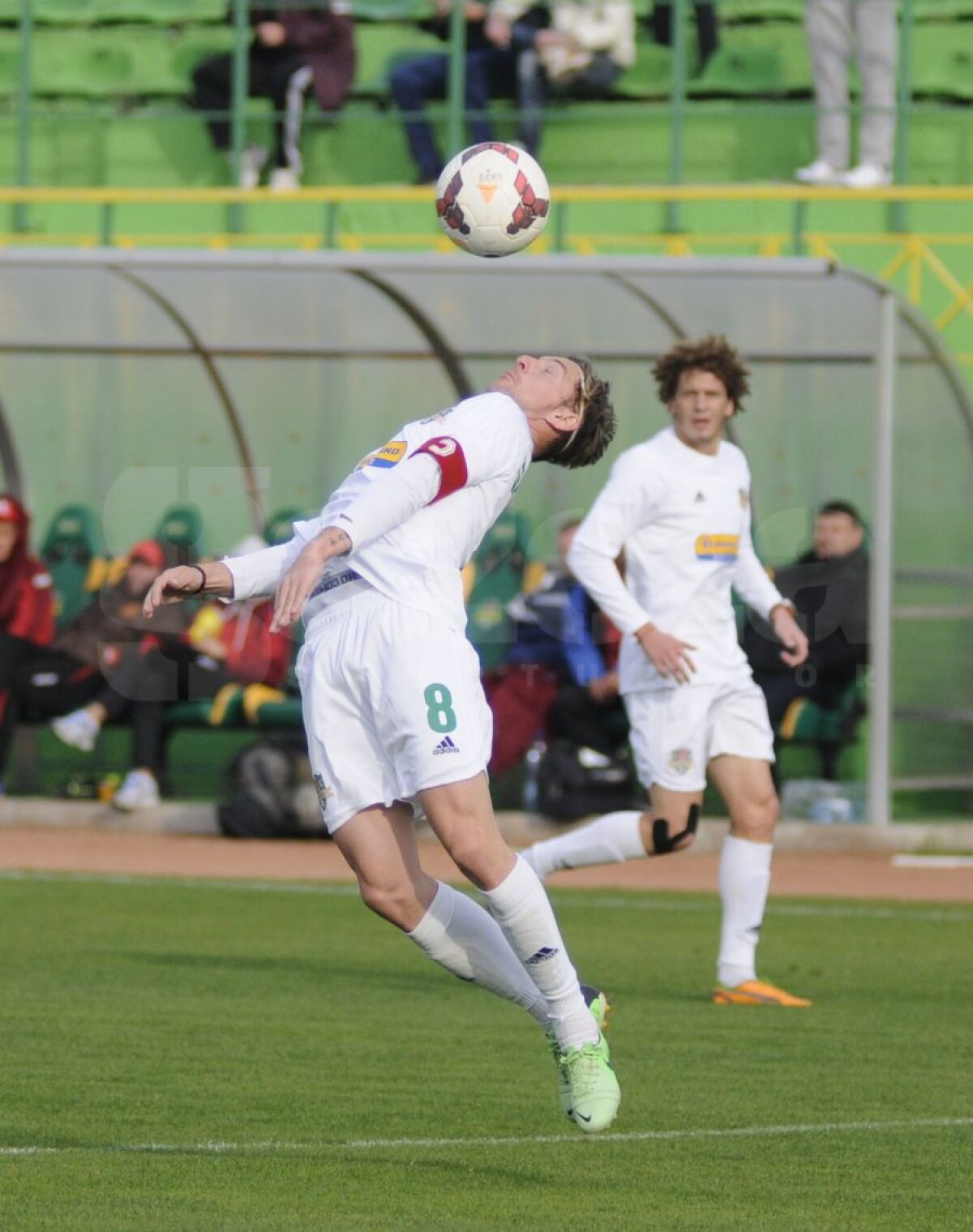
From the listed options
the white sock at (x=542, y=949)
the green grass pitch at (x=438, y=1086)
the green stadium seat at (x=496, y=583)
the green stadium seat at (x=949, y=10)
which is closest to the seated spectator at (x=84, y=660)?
the green stadium seat at (x=496, y=583)

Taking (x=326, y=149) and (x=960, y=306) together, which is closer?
(x=960, y=306)

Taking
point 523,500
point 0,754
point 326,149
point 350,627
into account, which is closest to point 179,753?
point 0,754

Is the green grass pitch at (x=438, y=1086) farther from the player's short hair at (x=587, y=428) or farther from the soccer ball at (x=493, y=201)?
the soccer ball at (x=493, y=201)

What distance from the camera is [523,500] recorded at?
16.0m

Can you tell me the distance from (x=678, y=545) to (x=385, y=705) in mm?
3288

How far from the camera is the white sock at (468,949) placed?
573 centimetres

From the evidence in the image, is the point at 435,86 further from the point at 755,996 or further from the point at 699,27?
the point at 755,996

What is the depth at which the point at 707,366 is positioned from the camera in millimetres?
8477

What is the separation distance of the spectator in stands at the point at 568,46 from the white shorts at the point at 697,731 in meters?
10.9

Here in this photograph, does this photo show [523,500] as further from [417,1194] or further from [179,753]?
[417,1194]

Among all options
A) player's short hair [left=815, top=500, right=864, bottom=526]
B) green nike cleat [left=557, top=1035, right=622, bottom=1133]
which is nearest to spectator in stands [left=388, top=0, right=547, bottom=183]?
player's short hair [left=815, top=500, right=864, bottom=526]

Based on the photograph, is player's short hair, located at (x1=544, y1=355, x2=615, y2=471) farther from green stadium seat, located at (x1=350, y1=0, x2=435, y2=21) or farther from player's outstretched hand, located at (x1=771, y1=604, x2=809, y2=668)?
green stadium seat, located at (x1=350, y1=0, x2=435, y2=21)

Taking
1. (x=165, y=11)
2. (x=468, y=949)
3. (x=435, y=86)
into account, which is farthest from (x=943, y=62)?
(x=468, y=949)

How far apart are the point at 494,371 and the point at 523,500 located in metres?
0.86
